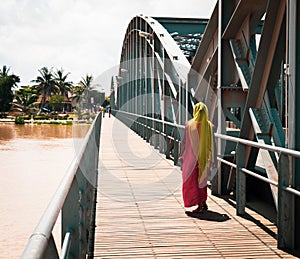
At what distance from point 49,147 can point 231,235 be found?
39.5m

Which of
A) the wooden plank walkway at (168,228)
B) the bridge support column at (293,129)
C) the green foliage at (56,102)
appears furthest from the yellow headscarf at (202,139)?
the green foliage at (56,102)

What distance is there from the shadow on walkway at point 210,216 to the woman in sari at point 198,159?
2.4 inches

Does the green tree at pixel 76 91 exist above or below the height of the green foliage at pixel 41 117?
above

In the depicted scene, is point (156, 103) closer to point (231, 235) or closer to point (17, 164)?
point (231, 235)

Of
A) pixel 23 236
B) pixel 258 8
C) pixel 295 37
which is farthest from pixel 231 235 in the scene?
pixel 23 236

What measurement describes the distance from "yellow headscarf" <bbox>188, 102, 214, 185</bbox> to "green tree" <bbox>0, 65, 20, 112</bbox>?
80.8 meters

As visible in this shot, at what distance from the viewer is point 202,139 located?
6.04 m

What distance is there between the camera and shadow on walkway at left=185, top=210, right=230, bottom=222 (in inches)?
224

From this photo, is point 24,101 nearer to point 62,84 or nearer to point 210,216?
point 62,84

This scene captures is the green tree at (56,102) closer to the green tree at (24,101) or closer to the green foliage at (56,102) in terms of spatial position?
the green foliage at (56,102)

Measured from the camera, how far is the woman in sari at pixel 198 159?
5957mm

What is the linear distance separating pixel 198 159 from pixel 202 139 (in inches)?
9.4

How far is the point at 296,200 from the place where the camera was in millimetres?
4398

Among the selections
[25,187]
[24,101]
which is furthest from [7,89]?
[25,187]
